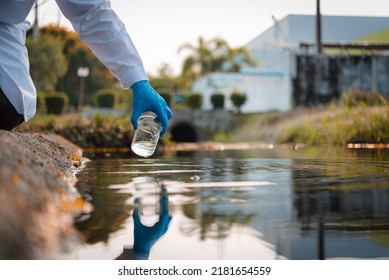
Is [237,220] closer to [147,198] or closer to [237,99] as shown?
[147,198]

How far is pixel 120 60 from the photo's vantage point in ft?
8.00

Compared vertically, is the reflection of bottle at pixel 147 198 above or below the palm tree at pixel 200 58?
below

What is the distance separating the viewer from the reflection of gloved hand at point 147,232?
3.45ft

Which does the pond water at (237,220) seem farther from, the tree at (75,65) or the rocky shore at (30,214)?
the tree at (75,65)

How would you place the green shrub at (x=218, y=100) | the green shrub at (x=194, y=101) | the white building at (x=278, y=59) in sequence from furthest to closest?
the green shrub at (x=218, y=100)
the green shrub at (x=194, y=101)
the white building at (x=278, y=59)

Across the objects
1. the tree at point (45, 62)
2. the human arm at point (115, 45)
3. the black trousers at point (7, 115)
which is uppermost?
the tree at point (45, 62)

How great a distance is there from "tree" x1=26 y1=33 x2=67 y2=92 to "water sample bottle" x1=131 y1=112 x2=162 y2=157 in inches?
710

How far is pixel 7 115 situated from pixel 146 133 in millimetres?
740

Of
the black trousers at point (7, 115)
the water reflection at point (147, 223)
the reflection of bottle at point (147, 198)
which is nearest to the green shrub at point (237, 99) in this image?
the black trousers at point (7, 115)

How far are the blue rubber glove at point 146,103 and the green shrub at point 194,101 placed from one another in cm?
2012

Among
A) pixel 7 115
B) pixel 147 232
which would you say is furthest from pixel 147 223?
pixel 7 115

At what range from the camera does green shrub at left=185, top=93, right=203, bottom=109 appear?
22.5 meters
